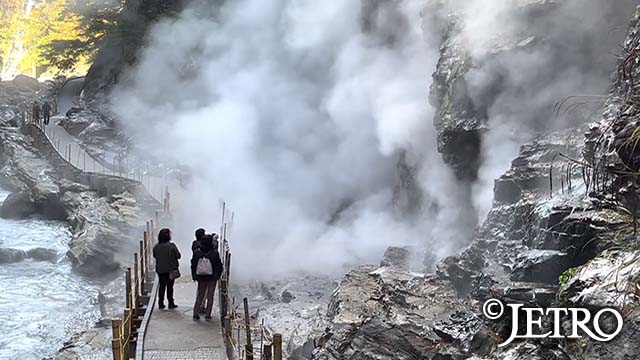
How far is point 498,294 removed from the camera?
17.8ft

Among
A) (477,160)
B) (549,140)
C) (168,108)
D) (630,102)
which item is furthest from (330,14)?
(630,102)

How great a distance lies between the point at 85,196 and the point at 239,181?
477 centimetres

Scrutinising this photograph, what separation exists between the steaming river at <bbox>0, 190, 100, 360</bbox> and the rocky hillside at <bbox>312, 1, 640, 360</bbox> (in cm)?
660

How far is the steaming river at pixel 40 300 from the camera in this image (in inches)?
468

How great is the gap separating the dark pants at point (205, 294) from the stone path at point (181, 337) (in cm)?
13

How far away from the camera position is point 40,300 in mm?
13961

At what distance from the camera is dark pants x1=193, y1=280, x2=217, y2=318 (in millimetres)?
7555

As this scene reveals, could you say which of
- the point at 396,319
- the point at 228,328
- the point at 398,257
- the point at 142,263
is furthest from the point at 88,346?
the point at 396,319

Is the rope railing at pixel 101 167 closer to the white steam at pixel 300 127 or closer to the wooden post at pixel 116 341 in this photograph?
the white steam at pixel 300 127

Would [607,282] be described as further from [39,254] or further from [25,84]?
[25,84]

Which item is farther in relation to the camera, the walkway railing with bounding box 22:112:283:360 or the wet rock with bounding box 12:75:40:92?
the wet rock with bounding box 12:75:40:92

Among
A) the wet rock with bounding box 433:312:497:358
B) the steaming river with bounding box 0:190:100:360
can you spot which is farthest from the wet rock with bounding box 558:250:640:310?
the steaming river with bounding box 0:190:100:360

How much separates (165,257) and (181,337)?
44.6 inches

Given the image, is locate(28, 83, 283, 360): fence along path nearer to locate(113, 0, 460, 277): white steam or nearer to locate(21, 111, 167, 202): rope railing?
locate(113, 0, 460, 277): white steam
